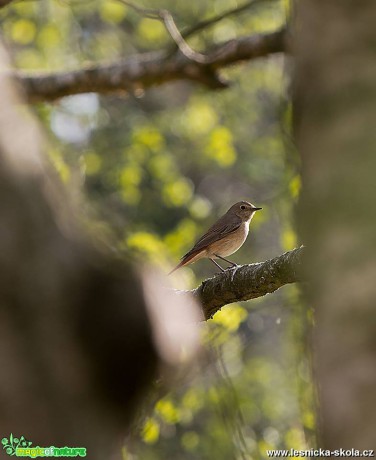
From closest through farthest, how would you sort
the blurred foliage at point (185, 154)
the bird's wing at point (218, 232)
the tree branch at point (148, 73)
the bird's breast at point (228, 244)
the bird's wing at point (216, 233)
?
the tree branch at point (148, 73) → the bird's wing at point (216, 233) → the bird's wing at point (218, 232) → the bird's breast at point (228, 244) → the blurred foliage at point (185, 154)

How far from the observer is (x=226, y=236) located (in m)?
10.0

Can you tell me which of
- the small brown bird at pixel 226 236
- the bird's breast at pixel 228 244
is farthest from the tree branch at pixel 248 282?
the bird's breast at pixel 228 244

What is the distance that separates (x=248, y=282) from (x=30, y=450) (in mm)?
3509

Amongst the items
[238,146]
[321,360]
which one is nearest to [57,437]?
[321,360]

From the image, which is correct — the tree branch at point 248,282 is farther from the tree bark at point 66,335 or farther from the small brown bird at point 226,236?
the small brown bird at point 226,236

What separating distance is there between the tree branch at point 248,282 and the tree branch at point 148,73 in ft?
8.15

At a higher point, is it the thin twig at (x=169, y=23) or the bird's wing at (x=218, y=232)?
the bird's wing at (x=218, y=232)

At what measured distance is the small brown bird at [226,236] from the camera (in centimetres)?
Answer: 979

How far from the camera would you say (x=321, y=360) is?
1.19 meters

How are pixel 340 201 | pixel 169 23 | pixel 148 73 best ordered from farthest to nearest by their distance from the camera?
pixel 148 73 < pixel 169 23 < pixel 340 201

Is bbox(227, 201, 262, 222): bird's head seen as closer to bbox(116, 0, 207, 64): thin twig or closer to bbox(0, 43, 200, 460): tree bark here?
bbox(116, 0, 207, 64): thin twig

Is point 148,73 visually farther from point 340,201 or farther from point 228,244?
point 340,201

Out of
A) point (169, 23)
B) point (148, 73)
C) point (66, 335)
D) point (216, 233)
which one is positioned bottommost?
point (66, 335)

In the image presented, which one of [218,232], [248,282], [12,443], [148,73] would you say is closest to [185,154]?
[218,232]
